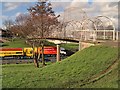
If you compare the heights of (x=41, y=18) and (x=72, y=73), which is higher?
(x=41, y=18)

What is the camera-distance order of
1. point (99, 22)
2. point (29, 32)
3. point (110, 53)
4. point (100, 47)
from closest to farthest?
point (110, 53) → point (100, 47) → point (99, 22) → point (29, 32)

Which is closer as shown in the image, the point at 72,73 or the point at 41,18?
the point at 72,73

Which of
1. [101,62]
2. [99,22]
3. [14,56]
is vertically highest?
[99,22]

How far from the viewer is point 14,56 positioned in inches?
2186

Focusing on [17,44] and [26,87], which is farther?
[17,44]

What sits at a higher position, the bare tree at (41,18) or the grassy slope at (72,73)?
the bare tree at (41,18)

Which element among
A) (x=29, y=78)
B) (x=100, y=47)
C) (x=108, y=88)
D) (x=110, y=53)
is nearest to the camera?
(x=108, y=88)

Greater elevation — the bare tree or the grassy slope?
the bare tree

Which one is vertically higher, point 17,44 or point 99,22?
point 99,22

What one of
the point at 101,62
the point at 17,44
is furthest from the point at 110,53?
the point at 17,44

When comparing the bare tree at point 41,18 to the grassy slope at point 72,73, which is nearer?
the grassy slope at point 72,73

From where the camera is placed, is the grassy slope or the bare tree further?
the bare tree

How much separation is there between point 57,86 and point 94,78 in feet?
7.49

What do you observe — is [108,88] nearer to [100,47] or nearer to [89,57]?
[89,57]
